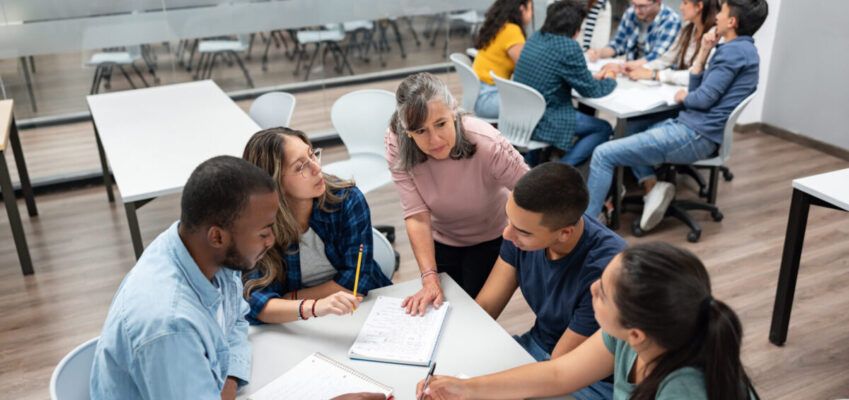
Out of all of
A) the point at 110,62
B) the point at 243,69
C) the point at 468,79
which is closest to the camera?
the point at 468,79

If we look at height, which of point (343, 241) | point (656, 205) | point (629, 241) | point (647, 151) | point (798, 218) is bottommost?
point (629, 241)

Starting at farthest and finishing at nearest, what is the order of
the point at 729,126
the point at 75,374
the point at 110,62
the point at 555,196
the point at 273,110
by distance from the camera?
1. the point at 110,62
2. the point at 273,110
3. the point at 729,126
4. the point at 555,196
5. the point at 75,374

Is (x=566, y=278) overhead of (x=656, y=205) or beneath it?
overhead

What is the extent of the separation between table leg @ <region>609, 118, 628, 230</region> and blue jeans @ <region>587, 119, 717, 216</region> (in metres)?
0.09

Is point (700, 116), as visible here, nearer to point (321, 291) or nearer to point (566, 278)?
point (566, 278)

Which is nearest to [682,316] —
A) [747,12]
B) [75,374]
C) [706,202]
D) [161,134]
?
[75,374]

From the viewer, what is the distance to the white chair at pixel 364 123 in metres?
3.75

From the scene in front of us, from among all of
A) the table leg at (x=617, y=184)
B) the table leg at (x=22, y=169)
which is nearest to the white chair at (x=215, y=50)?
the table leg at (x=22, y=169)

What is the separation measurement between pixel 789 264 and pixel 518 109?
68.0 inches

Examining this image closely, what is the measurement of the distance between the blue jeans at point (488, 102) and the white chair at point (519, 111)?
0.30m

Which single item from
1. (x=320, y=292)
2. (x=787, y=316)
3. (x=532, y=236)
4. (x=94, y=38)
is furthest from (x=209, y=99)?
(x=787, y=316)

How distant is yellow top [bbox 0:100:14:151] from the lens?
11.6 feet

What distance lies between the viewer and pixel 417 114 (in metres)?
2.22

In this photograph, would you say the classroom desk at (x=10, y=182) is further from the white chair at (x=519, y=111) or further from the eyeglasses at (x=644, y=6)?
the eyeglasses at (x=644, y=6)
